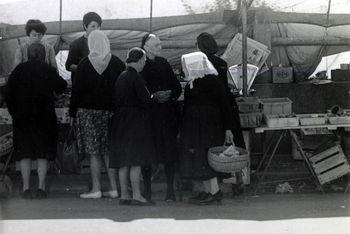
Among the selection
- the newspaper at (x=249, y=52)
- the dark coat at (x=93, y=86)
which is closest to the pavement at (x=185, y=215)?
the dark coat at (x=93, y=86)

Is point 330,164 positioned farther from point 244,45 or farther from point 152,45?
point 152,45

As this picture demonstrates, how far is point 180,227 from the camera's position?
6883 millimetres

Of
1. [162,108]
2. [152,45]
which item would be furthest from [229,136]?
[152,45]

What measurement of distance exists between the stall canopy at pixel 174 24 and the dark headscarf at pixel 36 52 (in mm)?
2839

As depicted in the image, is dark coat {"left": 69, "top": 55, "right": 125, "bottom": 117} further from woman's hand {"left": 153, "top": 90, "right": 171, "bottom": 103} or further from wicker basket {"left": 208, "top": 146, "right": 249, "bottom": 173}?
wicker basket {"left": 208, "top": 146, "right": 249, "bottom": 173}

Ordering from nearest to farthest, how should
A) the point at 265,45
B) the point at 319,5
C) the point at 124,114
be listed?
1. the point at 124,114
2. the point at 265,45
3. the point at 319,5

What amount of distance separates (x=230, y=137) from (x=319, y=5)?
15.4 feet

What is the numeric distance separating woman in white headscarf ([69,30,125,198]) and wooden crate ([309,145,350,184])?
2.64 metres

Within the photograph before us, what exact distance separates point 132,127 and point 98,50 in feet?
3.37

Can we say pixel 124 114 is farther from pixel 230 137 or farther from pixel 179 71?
pixel 179 71

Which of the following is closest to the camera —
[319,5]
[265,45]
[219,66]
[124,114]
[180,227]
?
[180,227]

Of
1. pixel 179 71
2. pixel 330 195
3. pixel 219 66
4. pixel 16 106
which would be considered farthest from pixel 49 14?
pixel 330 195

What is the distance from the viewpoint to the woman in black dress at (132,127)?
7742 mm

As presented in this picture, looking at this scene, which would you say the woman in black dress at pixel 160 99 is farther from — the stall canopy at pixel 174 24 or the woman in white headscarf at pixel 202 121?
the stall canopy at pixel 174 24
